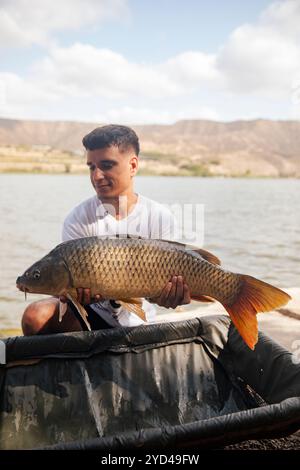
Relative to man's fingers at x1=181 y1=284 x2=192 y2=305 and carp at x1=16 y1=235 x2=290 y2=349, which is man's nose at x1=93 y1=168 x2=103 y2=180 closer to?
carp at x1=16 y1=235 x2=290 y2=349

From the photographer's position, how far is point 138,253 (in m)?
1.92

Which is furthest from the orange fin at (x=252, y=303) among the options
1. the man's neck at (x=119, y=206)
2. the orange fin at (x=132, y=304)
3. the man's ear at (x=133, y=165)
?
the man's ear at (x=133, y=165)

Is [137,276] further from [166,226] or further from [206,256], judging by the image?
[166,226]

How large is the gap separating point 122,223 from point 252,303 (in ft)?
2.75

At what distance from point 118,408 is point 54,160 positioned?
179ft

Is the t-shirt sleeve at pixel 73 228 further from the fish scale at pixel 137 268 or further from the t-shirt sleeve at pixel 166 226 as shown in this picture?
the fish scale at pixel 137 268

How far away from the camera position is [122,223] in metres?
2.52

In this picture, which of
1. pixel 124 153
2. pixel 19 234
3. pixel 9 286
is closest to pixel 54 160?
pixel 19 234

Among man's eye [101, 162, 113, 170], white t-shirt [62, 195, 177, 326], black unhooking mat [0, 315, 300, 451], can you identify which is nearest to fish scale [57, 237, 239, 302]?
black unhooking mat [0, 315, 300, 451]

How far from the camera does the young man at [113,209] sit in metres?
2.35

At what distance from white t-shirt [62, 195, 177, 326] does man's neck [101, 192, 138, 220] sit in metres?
0.02

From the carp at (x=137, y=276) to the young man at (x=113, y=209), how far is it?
395 millimetres

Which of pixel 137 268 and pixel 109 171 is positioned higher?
pixel 109 171

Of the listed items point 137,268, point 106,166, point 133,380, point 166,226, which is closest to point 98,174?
point 106,166
